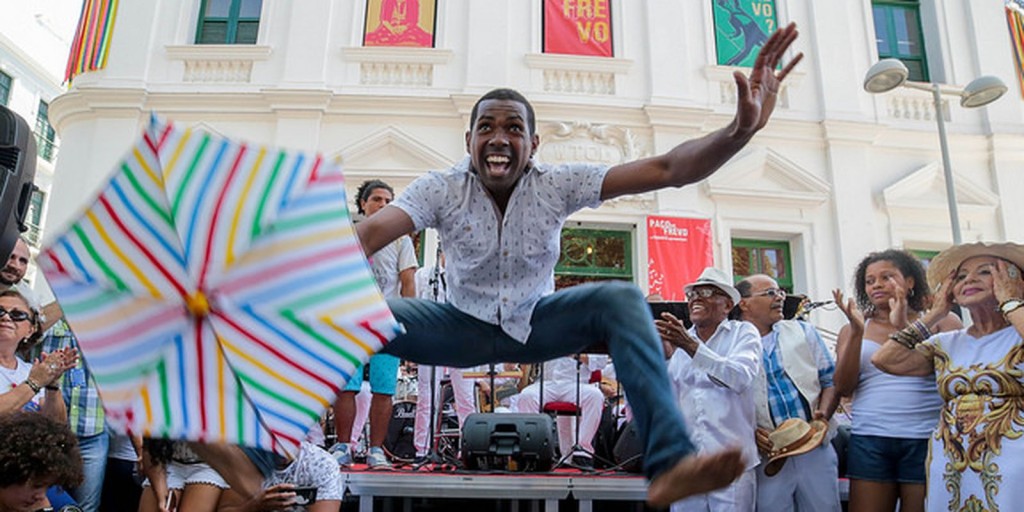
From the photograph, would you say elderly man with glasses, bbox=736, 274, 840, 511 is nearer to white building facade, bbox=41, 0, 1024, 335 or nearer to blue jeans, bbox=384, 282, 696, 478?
blue jeans, bbox=384, 282, 696, 478

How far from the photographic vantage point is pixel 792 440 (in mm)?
4562

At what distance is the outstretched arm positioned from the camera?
275 centimetres

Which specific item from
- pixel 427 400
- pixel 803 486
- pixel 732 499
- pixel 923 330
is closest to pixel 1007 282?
pixel 923 330

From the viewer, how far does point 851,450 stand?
4664 mm

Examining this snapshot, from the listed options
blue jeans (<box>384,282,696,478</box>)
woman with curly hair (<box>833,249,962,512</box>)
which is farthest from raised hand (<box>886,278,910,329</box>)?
blue jeans (<box>384,282,696,478</box>)

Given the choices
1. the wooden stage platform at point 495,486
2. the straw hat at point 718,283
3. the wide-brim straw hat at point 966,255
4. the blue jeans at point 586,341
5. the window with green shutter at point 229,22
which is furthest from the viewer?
the window with green shutter at point 229,22

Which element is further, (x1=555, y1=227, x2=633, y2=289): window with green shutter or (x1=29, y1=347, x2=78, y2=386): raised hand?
(x1=555, y1=227, x2=633, y2=289): window with green shutter

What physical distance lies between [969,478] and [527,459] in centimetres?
252

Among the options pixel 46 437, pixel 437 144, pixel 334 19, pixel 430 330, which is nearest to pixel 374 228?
pixel 430 330

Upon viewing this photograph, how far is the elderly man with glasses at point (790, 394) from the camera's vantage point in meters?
4.60

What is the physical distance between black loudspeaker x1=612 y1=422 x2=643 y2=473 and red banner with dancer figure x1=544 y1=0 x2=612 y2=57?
837 centimetres

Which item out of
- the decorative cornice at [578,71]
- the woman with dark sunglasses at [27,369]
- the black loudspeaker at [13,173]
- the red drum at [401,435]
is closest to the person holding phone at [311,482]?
the woman with dark sunglasses at [27,369]

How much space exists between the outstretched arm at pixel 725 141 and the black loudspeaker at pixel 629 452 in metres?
2.82

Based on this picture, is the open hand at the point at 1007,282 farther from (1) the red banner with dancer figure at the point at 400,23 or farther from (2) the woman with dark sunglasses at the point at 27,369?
(1) the red banner with dancer figure at the point at 400,23
